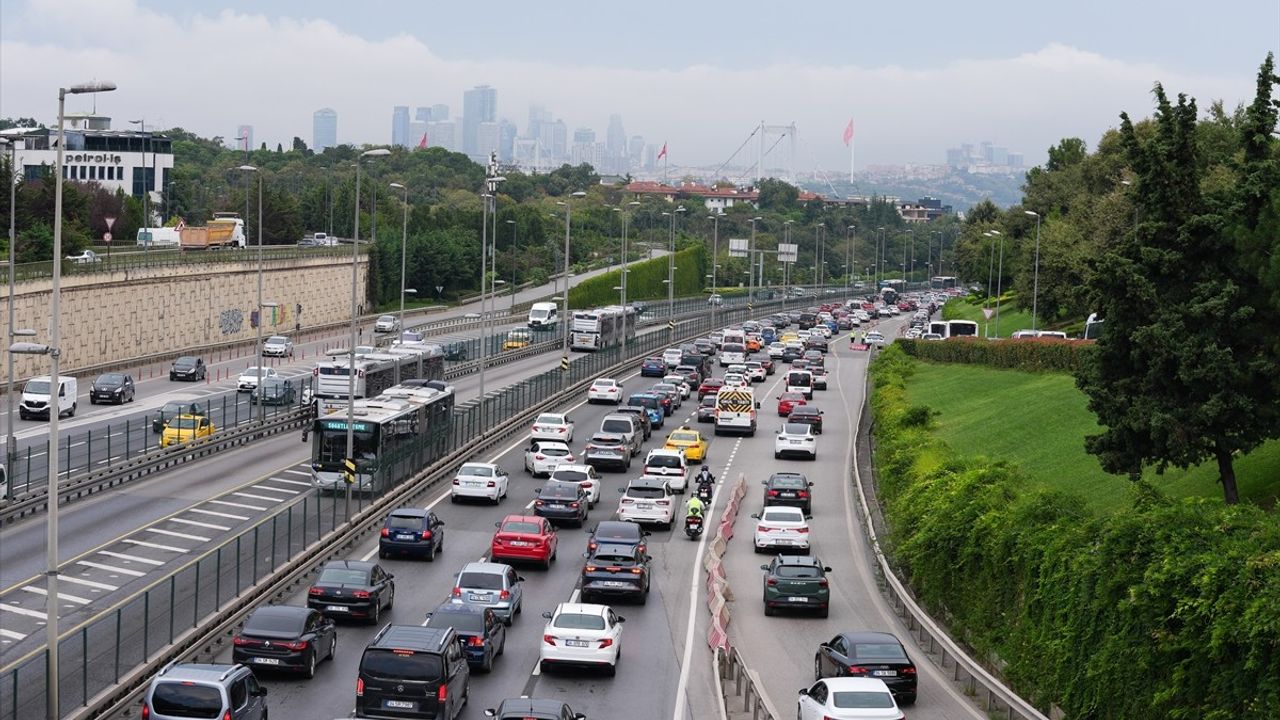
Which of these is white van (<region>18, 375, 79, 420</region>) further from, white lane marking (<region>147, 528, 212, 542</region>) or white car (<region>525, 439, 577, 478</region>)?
white lane marking (<region>147, 528, 212, 542</region>)

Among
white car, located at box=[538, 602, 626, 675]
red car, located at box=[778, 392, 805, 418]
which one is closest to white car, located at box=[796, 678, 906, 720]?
white car, located at box=[538, 602, 626, 675]

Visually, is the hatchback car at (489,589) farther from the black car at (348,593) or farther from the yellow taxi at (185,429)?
the yellow taxi at (185,429)

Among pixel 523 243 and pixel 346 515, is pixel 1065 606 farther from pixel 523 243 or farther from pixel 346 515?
pixel 523 243

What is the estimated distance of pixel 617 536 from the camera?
127 ft

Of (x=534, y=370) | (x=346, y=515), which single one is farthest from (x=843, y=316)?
(x=346, y=515)

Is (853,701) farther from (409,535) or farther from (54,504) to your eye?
(409,535)

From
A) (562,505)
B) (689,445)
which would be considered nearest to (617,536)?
(562,505)

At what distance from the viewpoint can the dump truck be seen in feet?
377

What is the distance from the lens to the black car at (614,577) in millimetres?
36250

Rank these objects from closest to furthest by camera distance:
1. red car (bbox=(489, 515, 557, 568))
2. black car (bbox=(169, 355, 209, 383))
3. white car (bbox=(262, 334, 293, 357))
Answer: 1. red car (bbox=(489, 515, 557, 568))
2. black car (bbox=(169, 355, 209, 383))
3. white car (bbox=(262, 334, 293, 357))

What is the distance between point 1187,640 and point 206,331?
3354 inches

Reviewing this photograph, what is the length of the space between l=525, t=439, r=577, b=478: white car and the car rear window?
2948cm

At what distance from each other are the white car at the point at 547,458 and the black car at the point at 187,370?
30.6 metres

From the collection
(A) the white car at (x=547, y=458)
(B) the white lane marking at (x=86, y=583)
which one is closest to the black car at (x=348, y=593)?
(B) the white lane marking at (x=86, y=583)
